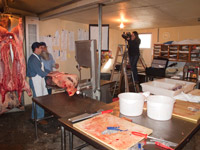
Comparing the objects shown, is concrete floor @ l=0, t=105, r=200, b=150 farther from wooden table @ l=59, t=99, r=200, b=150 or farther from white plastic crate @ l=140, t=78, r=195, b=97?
wooden table @ l=59, t=99, r=200, b=150

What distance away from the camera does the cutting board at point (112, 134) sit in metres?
0.91

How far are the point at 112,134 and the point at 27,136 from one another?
2080 millimetres

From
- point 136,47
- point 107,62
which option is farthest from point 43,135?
point 107,62

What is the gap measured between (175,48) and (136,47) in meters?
1.80

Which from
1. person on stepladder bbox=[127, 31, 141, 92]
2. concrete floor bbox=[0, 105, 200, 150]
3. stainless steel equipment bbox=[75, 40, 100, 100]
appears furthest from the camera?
person on stepladder bbox=[127, 31, 141, 92]

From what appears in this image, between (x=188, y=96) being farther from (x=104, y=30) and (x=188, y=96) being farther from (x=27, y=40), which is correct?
(x=27, y=40)

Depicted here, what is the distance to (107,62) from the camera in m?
5.57

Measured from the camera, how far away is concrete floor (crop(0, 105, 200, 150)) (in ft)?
7.53

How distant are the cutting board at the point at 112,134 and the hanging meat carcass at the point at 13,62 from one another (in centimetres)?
194

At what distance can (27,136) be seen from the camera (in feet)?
8.34

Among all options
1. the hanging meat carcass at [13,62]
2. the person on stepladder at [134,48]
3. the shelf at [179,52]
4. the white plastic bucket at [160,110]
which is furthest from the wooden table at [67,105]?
the shelf at [179,52]

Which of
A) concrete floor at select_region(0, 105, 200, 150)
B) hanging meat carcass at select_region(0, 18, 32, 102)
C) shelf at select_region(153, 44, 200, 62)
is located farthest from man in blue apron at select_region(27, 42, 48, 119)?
shelf at select_region(153, 44, 200, 62)

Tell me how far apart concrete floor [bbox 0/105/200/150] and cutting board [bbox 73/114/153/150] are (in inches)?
52.3

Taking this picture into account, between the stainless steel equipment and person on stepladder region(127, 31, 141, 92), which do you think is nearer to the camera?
the stainless steel equipment
